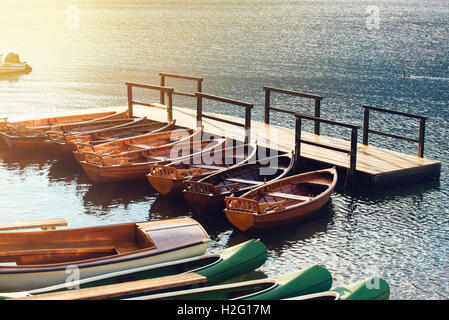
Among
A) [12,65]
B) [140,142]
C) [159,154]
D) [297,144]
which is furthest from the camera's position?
[12,65]

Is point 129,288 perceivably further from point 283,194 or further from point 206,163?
point 206,163

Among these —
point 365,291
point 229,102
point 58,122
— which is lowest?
point 365,291

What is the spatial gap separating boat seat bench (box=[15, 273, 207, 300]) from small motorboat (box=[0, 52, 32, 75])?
40.1 metres

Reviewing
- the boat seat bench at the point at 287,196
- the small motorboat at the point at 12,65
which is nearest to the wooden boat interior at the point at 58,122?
the boat seat bench at the point at 287,196

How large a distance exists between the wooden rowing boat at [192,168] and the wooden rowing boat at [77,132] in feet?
12.4

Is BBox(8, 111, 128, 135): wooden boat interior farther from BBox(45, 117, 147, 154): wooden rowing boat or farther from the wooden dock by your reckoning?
the wooden dock

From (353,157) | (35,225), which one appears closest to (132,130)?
(353,157)

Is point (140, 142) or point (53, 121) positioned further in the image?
point (53, 121)

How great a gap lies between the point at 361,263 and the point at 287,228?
2.37 meters

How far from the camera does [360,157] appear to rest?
20656 mm

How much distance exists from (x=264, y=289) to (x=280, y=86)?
32788 millimetres

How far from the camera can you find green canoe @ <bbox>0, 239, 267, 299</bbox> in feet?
38.3

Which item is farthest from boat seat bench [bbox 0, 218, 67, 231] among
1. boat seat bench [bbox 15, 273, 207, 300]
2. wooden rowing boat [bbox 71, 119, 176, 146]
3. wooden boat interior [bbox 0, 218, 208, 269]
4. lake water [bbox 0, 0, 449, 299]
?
wooden rowing boat [bbox 71, 119, 176, 146]

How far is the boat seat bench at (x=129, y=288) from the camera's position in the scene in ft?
35.1
